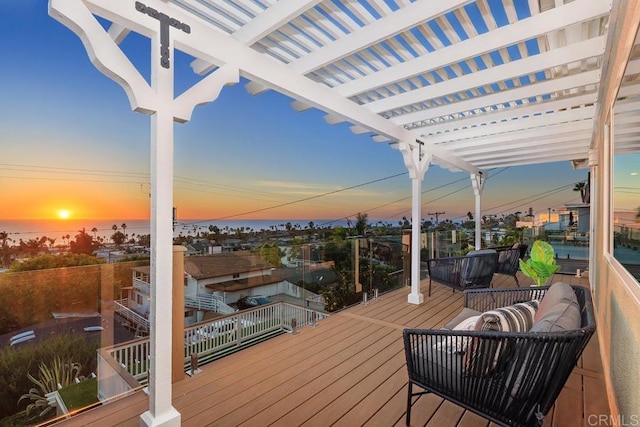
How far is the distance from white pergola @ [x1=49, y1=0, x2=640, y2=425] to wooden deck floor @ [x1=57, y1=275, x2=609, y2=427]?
1.23ft

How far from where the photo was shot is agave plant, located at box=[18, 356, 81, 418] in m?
1.90

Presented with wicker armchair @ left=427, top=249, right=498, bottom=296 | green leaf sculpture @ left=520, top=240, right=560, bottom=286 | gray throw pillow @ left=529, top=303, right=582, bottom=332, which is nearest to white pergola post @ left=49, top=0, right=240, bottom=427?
gray throw pillow @ left=529, top=303, right=582, bottom=332

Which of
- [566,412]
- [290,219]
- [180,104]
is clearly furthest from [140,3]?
[290,219]

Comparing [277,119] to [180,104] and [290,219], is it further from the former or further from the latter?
[180,104]

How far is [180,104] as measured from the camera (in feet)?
6.46

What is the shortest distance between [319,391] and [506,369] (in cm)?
133

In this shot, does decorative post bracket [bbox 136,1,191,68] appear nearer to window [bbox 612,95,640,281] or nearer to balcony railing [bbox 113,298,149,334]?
balcony railing [bbox 113,298,149,334]

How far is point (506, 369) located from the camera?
1.51m

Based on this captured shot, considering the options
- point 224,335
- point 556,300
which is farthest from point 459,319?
point 224,335

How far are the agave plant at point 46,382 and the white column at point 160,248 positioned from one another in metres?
0.63

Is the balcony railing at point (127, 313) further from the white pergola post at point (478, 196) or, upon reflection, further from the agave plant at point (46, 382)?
the white pergola post at point (478, 196)

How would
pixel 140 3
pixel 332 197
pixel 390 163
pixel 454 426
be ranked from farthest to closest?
pixel 390 163 → pixel 332 197 → pixel 454 426 → pixel 140 3

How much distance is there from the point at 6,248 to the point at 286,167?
7.49 m

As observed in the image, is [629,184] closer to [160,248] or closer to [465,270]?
[160,248]
